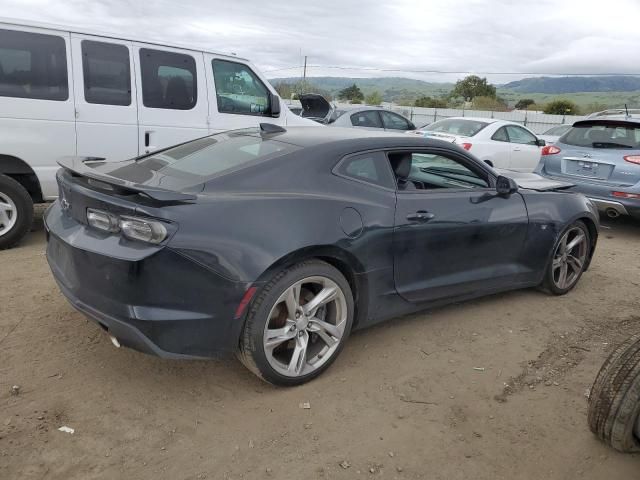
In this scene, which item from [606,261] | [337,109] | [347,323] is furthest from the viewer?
[337,109]

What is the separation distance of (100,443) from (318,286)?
4.43ft

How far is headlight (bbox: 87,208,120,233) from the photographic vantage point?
2729mm

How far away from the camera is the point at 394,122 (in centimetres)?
1239

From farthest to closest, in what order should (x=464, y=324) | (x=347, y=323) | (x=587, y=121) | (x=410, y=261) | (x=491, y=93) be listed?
1. (x=491, y=93)
2. (x=587, y=121)
3. (x=464, y=324)
4. (x=410, y=261)
5. (x=347, y=323)

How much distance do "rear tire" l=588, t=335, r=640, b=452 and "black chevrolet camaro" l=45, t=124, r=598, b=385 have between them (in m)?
1.26

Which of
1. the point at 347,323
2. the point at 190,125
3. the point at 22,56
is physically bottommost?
the point at 347,323

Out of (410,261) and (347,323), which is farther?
(410,261)

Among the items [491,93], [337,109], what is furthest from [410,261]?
[491,93]

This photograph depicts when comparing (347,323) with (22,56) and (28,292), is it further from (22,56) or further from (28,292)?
(22,56)

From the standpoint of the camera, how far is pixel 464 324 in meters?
4.11

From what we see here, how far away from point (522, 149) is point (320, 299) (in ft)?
28.0

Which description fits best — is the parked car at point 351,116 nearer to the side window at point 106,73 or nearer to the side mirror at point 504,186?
the side window at point 106,73

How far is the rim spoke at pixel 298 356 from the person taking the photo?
121 inches

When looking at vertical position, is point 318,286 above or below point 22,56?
below
